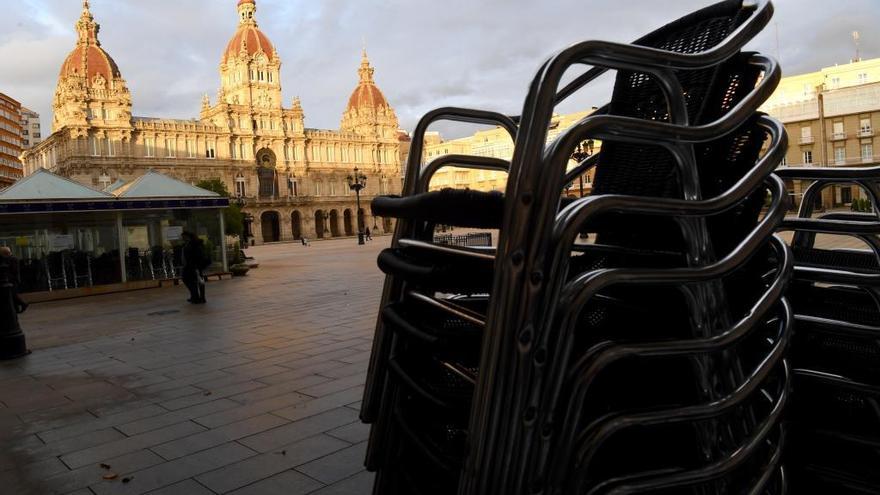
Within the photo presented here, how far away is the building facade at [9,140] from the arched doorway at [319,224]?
56963 millimetres

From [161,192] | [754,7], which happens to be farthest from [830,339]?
[161,192]

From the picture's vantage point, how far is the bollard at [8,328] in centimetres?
653

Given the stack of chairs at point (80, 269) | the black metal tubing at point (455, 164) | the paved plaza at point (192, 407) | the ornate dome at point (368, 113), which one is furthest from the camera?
the ornate dome at point (368, 113)

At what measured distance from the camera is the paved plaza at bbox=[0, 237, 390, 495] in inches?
118

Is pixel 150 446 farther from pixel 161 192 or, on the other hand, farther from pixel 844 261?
pixel 161 192

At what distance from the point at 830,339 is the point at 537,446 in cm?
169

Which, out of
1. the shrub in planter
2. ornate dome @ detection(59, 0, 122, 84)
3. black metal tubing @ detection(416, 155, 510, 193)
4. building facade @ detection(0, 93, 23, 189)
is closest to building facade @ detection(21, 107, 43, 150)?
building facade @ detection(0, 93, 23, 189)

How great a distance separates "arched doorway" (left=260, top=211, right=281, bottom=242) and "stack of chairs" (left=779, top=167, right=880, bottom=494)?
61.1 metres

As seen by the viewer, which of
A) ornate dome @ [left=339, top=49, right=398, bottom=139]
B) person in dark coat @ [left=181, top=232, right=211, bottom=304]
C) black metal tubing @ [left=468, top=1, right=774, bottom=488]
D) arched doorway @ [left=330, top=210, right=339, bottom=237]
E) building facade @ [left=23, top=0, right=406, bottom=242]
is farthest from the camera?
ornate dome @ [left=339, top=49, right=398, bottom=139]

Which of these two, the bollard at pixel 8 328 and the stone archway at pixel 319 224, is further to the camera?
the stone archway at pixel 319 224

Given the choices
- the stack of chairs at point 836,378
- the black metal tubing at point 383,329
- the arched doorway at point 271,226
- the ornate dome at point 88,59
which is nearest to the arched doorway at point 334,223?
the arched doorway at point 271,226

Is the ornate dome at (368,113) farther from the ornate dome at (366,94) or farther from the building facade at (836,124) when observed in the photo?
the building facade at (836,124)

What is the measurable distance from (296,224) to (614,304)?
6299cm

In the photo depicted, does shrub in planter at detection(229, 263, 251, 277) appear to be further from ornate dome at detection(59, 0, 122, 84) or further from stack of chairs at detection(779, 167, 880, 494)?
ornate dome at detection(59, 0, 122, 84)
